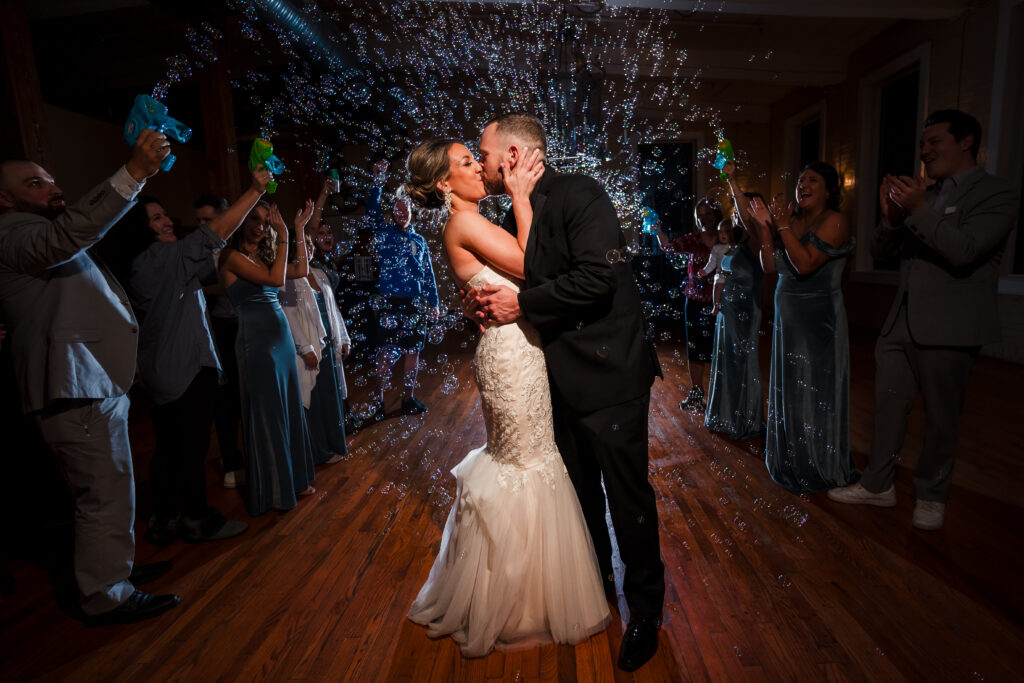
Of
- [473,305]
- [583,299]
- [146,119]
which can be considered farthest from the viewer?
[146,119]

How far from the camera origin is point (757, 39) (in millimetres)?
7914

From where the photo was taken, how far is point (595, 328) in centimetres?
158

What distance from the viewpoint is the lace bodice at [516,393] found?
168cm

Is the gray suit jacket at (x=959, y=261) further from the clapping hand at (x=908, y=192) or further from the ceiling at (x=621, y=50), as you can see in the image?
the ceiling at (x=621, y=50)

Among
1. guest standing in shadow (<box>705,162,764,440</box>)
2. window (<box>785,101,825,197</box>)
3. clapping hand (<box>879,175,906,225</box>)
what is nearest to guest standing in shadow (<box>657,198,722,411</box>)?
guest standing in shadow (<box>705,162,764,440</box>)

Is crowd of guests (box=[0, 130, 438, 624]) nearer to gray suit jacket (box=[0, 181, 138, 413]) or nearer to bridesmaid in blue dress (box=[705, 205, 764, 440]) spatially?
gray suit jacket (box=[0, 181, 138, 413])

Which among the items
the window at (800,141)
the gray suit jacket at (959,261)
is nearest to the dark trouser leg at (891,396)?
the gray suit jacket at (959,261)

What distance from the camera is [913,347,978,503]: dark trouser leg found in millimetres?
2303

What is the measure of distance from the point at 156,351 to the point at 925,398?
3.61 m

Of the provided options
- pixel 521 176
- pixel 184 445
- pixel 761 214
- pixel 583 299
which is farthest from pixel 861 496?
pixel 184 445

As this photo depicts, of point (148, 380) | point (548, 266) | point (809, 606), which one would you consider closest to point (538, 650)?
point (809, 606)

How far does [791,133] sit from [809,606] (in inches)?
445

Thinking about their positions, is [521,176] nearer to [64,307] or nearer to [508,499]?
[508,499]

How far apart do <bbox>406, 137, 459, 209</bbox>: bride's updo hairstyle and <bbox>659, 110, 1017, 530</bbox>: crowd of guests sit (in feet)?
6.12
